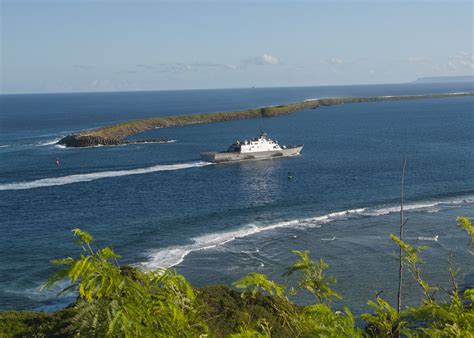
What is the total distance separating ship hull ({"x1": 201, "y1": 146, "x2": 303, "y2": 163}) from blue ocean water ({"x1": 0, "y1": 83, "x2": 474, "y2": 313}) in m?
2.08

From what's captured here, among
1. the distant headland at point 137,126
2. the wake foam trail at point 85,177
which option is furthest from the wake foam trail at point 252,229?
the distant headland at point 137,126

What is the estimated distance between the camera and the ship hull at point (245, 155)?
3307 inches

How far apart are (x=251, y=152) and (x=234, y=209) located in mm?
35694

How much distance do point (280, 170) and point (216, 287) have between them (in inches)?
2015

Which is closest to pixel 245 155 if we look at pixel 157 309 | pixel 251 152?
pixel 251 152

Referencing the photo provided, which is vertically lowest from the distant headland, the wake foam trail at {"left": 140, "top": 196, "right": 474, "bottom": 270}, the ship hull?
the wake foam trail at {"left": 140, "top": 196, "right": 474, "bottom": 270}

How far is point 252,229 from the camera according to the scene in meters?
46.5

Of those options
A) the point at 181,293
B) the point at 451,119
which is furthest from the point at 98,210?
the point at 451,119

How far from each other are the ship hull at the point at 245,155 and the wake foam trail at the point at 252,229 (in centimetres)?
3545

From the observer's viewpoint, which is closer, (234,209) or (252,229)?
(252,229)

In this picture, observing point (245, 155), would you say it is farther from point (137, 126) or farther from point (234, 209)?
point (137, 126)

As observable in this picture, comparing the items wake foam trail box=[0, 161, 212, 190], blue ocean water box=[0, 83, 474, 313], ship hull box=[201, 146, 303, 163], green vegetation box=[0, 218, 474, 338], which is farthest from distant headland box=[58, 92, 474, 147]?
green vegetation box=[0, 218, 474, 338]

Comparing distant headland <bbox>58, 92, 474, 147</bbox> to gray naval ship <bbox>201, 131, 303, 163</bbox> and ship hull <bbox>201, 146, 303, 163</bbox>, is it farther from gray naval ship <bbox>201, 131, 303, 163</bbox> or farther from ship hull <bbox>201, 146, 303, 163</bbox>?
ship hull <bbox>201, 146, 303, 163</bbox>

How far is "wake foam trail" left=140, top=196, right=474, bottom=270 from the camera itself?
126 feet
